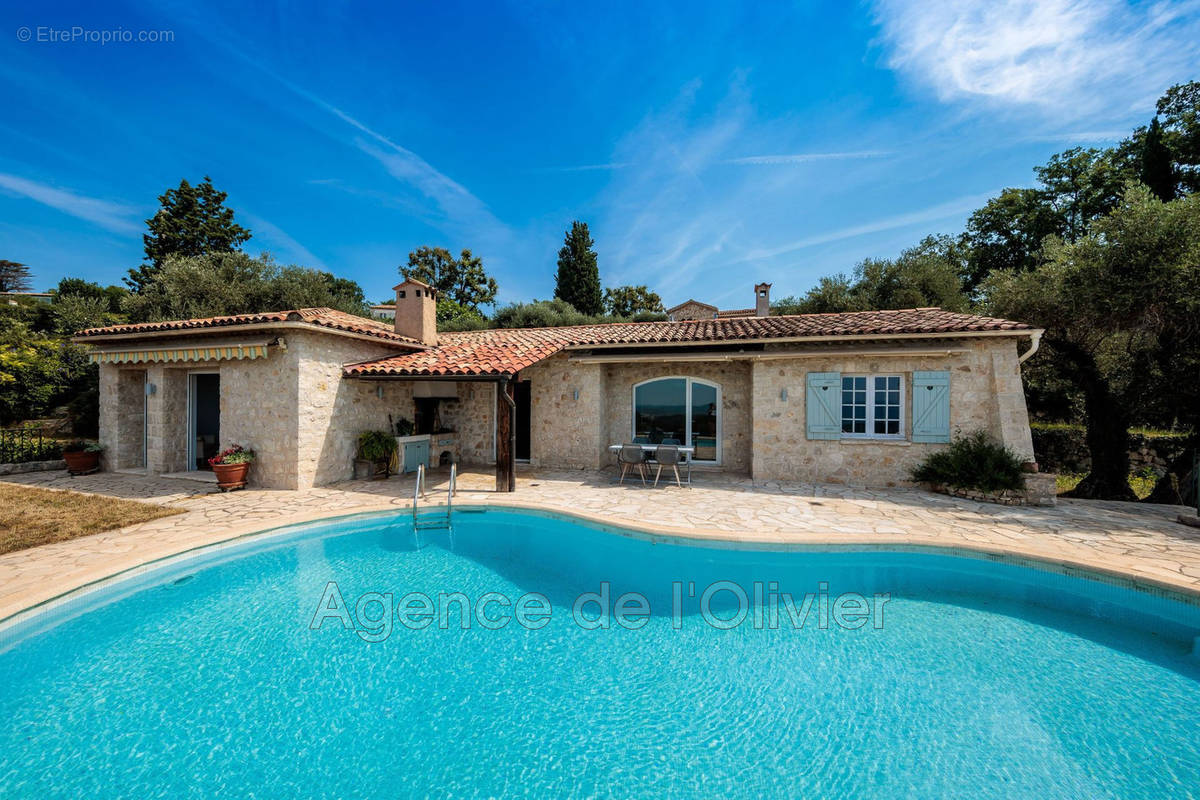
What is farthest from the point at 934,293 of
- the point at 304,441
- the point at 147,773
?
the point at 147,773

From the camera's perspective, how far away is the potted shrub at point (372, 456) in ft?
39.6

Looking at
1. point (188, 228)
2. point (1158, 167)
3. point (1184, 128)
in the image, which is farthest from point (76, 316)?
point (1184, 128)

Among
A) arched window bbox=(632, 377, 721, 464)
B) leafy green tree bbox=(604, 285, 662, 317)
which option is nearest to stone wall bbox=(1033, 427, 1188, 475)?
arched window bbox=(632, 377, 721, 464)

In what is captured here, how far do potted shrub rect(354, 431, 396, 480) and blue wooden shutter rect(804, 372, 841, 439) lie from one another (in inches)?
468

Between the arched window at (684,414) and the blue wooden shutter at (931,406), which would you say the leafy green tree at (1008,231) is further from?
the arched window at (684,414)

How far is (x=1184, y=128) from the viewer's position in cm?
2022

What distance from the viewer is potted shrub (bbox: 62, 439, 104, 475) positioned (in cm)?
1237

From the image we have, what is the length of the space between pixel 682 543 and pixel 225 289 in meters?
25.2

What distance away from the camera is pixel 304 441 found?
10.7 m

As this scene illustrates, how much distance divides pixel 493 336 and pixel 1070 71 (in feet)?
55.7

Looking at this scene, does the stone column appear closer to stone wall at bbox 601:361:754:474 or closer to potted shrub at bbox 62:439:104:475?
stone wall at bbox 601:361:754:474

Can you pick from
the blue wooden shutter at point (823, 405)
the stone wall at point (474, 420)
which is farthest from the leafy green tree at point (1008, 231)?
the stone wall at point (474, 420)

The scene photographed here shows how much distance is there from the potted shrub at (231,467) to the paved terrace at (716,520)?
37 cm

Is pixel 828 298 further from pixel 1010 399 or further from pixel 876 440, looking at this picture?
pixel 876 440
